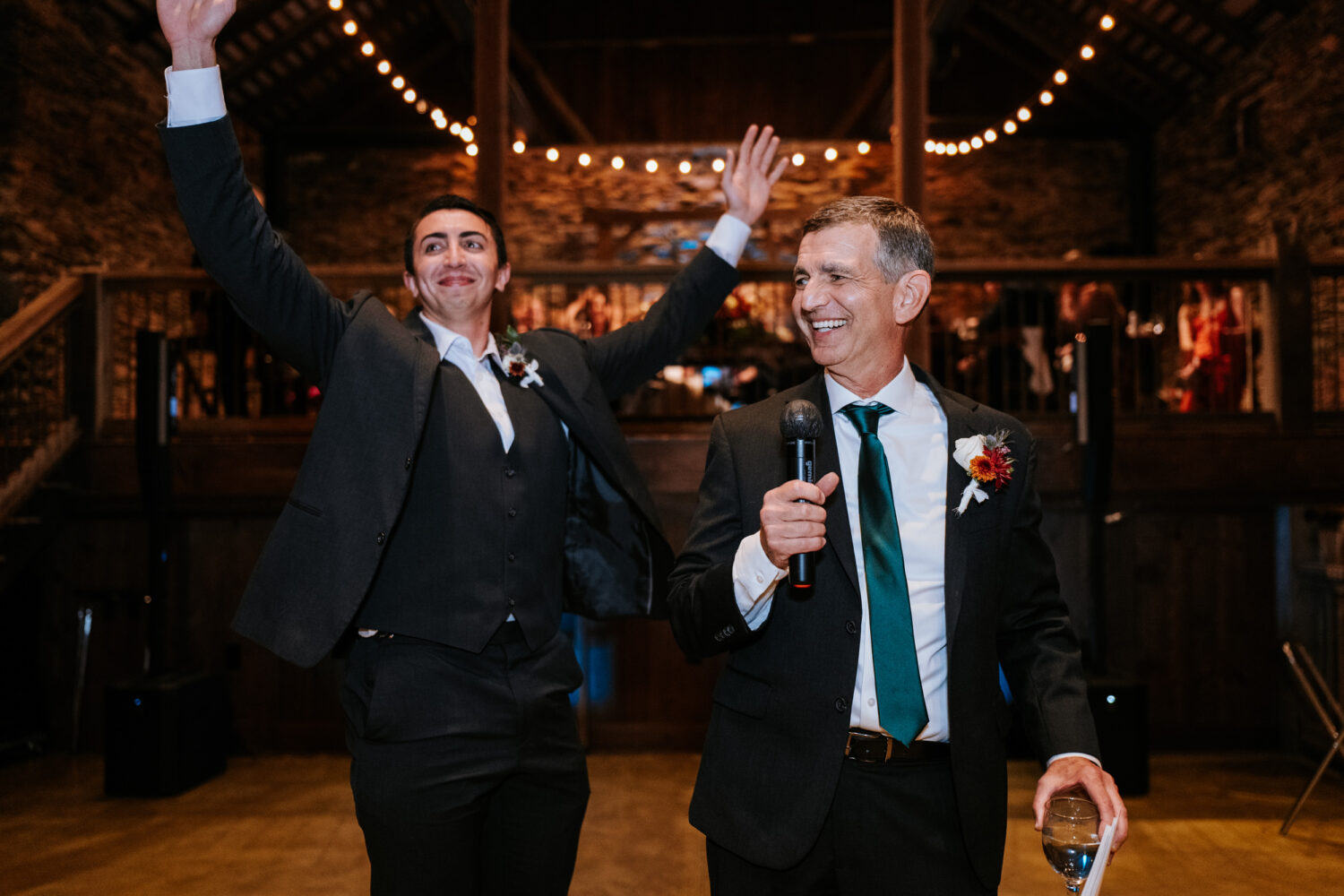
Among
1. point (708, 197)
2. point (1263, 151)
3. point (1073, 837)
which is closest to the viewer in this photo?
point (1073, 837)

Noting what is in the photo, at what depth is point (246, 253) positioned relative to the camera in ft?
5.62

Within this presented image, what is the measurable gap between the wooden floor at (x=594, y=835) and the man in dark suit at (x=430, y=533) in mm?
2082

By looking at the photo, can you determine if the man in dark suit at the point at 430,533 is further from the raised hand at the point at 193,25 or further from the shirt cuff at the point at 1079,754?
the shirt cuff at the point at 1079,754

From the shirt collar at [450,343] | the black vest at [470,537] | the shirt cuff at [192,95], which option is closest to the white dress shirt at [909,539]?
the black vest at [470,537]

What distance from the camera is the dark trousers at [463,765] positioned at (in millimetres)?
1796

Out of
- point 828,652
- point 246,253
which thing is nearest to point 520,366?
point 246,253

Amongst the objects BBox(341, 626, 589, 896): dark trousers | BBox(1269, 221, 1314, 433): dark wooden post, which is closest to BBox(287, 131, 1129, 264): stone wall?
BBox(1269, 221, 1314, 433): dark wooden post

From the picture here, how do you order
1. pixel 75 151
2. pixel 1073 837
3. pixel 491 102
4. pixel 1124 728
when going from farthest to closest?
pixel 75 151 < pixel 491 102 < pixel 1124 728 < pixel 1073 837

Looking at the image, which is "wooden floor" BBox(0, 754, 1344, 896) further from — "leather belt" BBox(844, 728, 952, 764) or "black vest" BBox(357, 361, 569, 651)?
"leather belt" BBox(844, 728, 952, 764)

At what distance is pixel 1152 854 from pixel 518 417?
365 centimetres

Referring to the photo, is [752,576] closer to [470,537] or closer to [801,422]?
[801,422]

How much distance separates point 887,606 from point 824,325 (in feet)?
1.63

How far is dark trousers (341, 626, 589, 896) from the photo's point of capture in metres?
1.80

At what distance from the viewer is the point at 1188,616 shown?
226 inches
